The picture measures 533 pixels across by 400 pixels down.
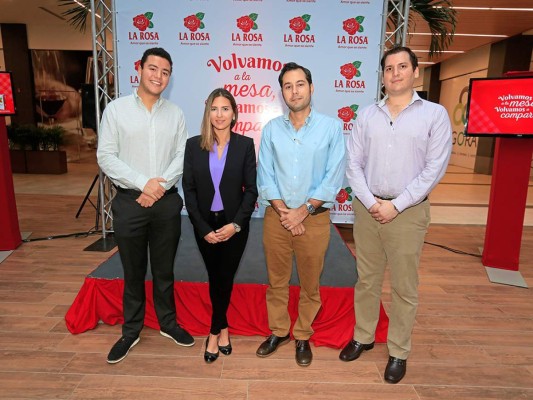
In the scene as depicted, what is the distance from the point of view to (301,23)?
13.3ft

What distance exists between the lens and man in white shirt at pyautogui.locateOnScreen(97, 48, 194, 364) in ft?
7.13

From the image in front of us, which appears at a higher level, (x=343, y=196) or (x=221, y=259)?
(x=221, y=259)

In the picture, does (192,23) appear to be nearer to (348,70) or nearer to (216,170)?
(348,70)

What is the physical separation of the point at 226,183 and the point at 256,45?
2.52m

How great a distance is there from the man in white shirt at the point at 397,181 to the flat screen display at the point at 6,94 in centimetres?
373

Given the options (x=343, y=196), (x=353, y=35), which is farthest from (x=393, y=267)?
(x=353, y=35)

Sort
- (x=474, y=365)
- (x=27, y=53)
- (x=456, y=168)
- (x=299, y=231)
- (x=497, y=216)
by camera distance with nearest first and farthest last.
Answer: (x=299, y=231) < (x=474, y=365) < (x=497, y=216) < (x=27, y=53) < (x=456, y=168)

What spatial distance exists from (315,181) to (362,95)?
2364 millimetres

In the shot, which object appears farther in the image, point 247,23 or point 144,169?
point 247,23

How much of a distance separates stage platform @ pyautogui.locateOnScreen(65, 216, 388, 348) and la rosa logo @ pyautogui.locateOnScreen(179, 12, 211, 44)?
8.48 ft

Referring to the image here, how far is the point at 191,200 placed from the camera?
2.18m

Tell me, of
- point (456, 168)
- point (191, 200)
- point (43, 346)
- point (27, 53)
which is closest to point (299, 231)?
point (191, 200)

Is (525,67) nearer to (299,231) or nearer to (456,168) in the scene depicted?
(456,168)

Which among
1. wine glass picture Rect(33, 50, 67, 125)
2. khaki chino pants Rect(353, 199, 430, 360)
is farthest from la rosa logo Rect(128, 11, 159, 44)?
wine glass picture Rect(33, 50, 67, 125)
